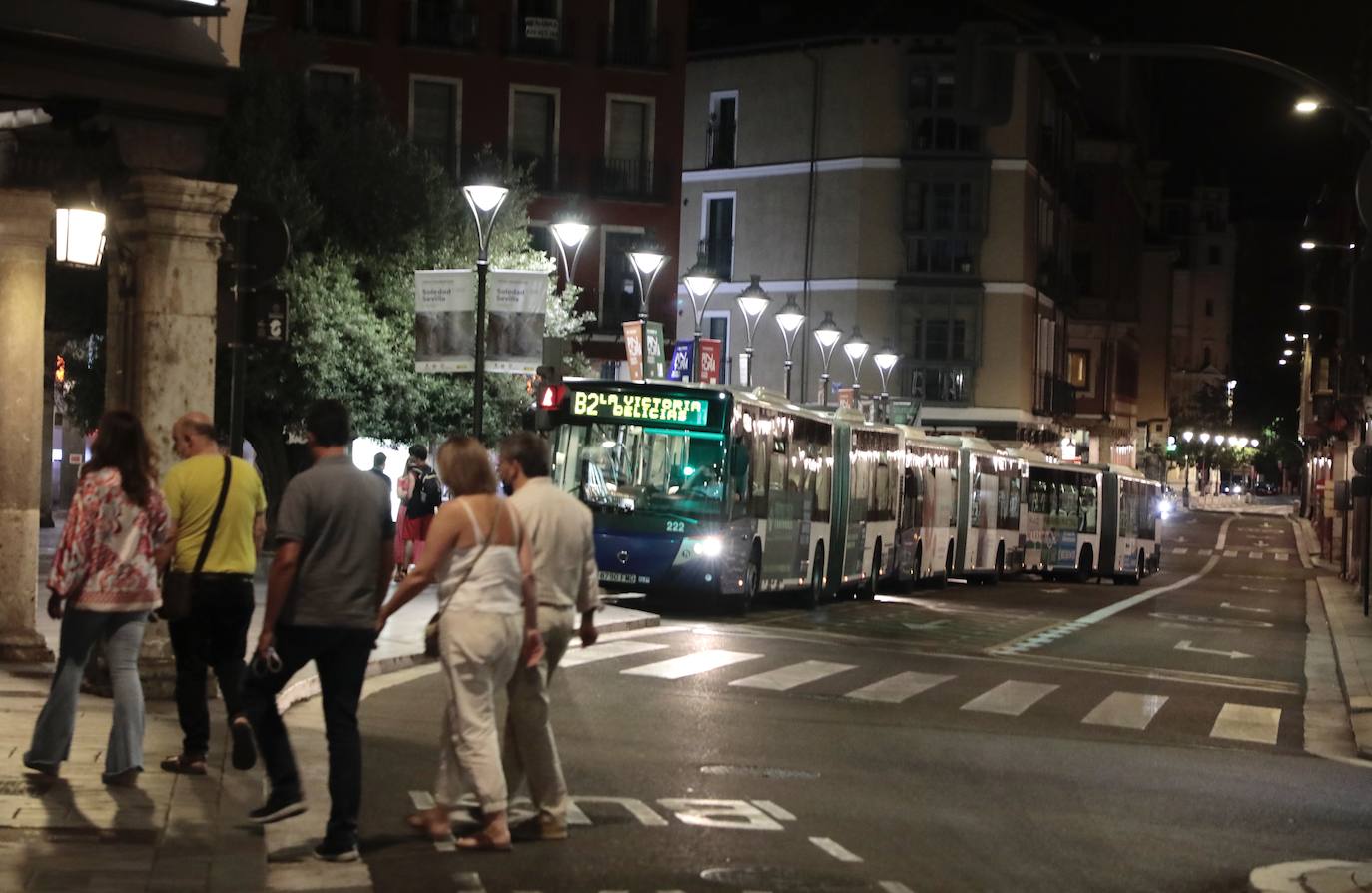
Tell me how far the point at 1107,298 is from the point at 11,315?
69.9m

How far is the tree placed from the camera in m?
35.3

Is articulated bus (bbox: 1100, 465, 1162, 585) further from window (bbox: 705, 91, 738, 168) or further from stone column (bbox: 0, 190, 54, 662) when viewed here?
stone column (bbox: 0, 190, 54, 662)

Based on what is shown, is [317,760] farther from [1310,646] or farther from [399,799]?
[1310,646]

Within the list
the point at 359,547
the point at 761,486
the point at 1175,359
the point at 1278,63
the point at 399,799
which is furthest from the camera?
the point at 1175,359

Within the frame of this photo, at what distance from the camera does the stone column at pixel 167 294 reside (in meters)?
13.3

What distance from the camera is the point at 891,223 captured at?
6550 cm

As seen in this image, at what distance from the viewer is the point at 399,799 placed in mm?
10828

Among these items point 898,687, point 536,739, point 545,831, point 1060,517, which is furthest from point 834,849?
point 1060,517

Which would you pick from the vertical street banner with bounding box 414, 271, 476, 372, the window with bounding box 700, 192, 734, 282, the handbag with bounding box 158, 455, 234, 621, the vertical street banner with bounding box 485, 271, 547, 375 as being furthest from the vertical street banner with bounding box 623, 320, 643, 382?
the window with bounding box 700, 192, 734, 282

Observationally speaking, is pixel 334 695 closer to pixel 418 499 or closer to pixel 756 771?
pixel 756 771

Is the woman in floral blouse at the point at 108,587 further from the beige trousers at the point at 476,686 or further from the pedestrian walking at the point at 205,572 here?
the beige trousers at the point at 476,686

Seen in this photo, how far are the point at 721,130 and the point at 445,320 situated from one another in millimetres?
44566

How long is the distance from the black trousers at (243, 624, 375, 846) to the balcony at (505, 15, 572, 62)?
45652 millimetres

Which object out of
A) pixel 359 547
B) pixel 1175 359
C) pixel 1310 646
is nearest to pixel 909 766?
pixel 359 547
